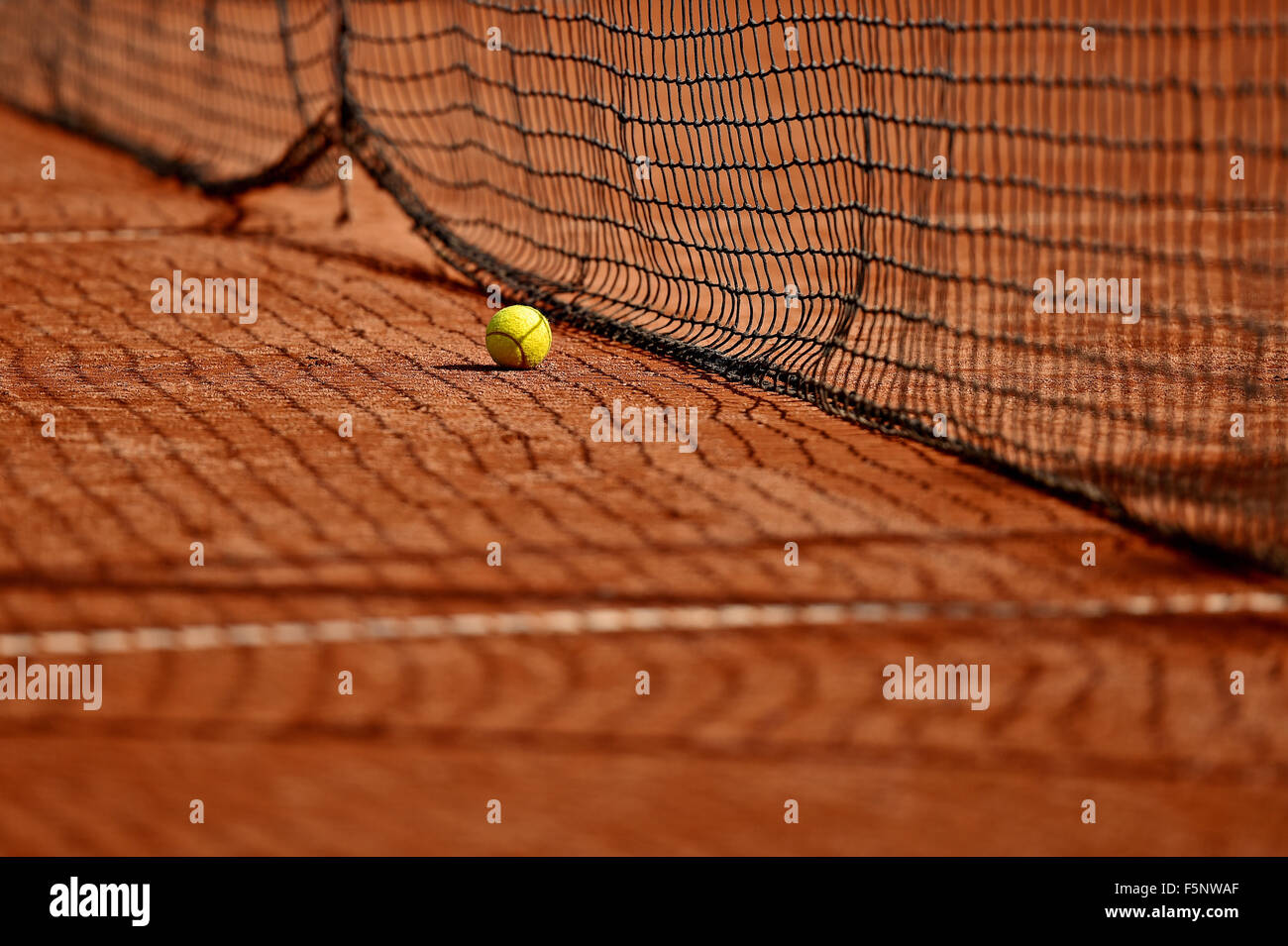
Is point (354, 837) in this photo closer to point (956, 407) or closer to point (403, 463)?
point (403, 463)

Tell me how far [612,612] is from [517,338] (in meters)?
2.61

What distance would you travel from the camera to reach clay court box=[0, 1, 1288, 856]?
10.5ft

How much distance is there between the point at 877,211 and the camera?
6691 mm

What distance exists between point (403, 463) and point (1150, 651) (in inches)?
95.8

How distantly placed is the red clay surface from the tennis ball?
0.11m

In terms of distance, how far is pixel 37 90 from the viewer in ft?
52.4

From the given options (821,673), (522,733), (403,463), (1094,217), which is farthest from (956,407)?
(1094,217)
